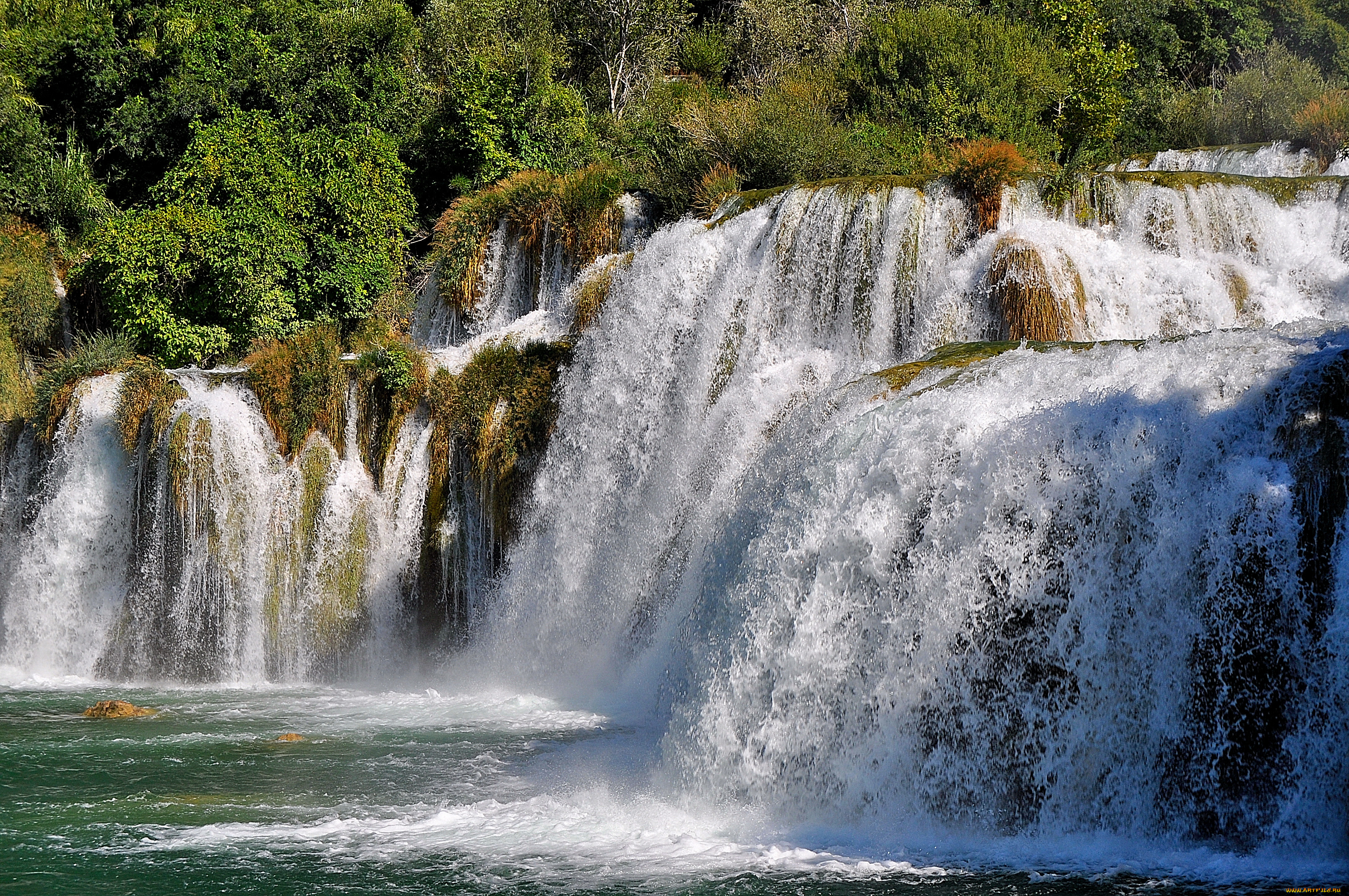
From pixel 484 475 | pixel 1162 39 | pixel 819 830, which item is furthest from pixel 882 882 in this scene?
pixel 1162 39

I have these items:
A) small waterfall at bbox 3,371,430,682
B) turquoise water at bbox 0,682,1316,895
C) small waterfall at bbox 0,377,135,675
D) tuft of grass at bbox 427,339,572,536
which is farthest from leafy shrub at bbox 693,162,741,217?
small waterfall at bbox 0,377,135,675

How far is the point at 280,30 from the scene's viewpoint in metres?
25.9

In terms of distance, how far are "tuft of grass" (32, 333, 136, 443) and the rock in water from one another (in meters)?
5.09

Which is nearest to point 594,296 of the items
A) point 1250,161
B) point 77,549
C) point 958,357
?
point 958,357

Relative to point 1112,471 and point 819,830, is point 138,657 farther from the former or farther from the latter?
point 1112,471

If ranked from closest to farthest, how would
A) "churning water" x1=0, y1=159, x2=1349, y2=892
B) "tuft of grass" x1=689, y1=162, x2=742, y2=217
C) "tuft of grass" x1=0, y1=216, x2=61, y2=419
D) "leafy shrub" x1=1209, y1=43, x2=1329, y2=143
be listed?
"churning water" x1=0, y1=159, x2=1349, y2=892 → "tuft of grass" x1=689, y1=162, x2=742, y2=217 → "tuft of grass" x1=0, y1=216, x2=61, y2=419 → "leafy shrub" x1=1209, y1=43, x2=1329, y2=143

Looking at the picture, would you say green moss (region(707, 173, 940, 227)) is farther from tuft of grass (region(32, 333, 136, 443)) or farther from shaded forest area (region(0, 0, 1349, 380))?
tuft of grass (region(32, 333, 136, 443))

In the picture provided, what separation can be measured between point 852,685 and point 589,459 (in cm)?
657

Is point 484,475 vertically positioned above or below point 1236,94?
below

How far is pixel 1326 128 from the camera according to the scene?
58.5ft

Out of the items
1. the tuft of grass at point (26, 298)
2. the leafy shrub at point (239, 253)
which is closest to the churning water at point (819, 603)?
the leafy shrub at point (239, 253)

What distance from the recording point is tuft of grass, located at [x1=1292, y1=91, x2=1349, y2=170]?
58.1 feet

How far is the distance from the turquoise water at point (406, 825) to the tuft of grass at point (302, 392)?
4421 millimetres

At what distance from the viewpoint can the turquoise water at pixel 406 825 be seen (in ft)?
23.6
